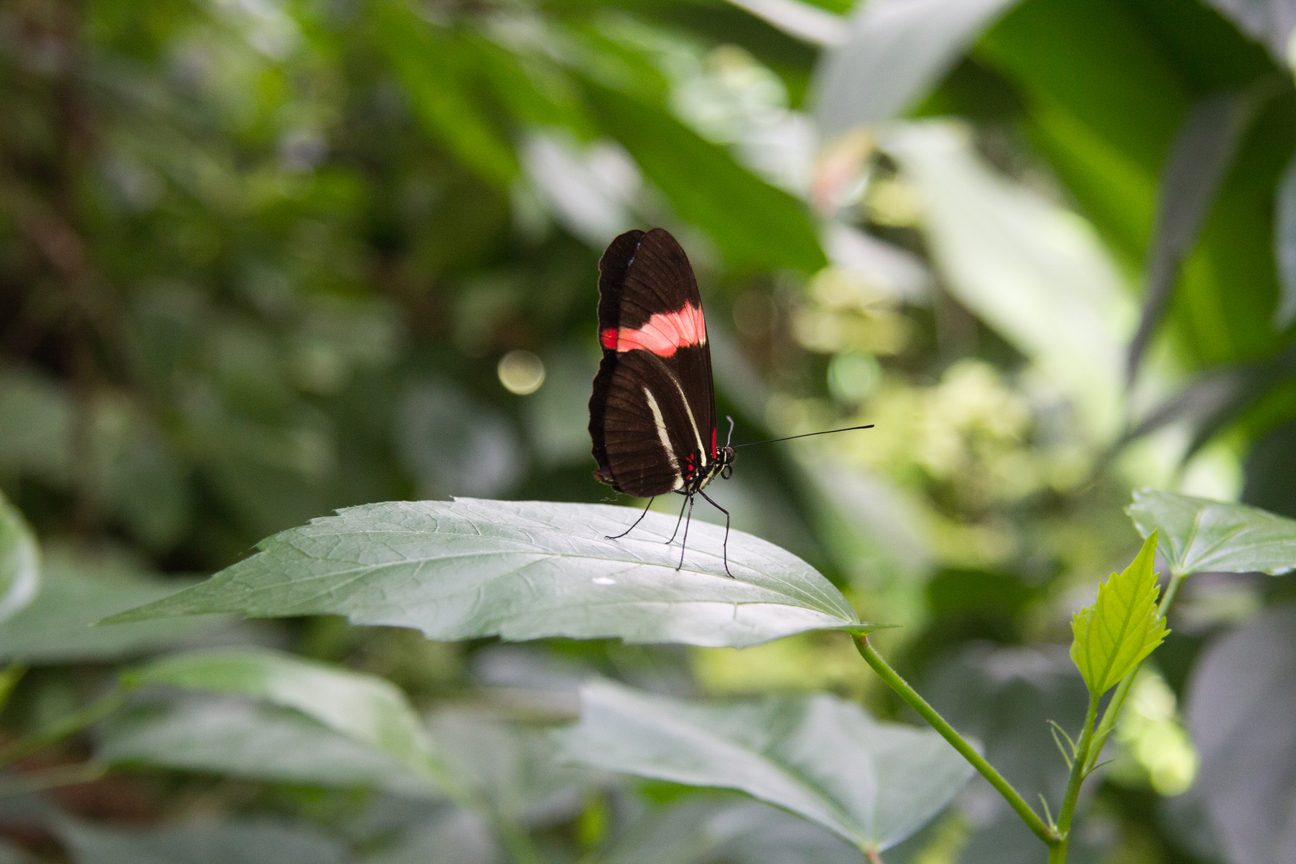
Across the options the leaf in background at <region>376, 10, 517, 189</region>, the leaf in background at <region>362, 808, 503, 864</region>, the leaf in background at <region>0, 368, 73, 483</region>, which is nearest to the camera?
the leaf in background at <region>362, 808, 503, 864</region>

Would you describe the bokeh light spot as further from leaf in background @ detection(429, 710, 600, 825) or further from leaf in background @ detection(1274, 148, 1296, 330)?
leaf in background @ detection(1274, 148, 1296, 330)

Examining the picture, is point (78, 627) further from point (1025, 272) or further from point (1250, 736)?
point (1025, 272)

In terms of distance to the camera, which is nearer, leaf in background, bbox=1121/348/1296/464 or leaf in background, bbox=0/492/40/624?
leaf in background, bbox=0/492/40/624

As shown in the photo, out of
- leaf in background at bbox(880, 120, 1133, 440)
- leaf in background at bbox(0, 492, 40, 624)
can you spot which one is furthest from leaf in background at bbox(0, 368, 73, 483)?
leaf in background at bbox(880, 120, 1133, 440)

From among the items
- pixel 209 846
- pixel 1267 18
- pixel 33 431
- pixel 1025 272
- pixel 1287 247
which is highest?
pixel 1267 18

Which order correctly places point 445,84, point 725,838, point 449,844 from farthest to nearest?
1. point 445,84
2. point 449,844
3. point 725,838

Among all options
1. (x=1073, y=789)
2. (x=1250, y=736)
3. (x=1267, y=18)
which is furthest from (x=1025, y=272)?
(x=1073, y=789)

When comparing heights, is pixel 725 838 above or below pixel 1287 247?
below

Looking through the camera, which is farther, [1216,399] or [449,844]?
[449,844]
